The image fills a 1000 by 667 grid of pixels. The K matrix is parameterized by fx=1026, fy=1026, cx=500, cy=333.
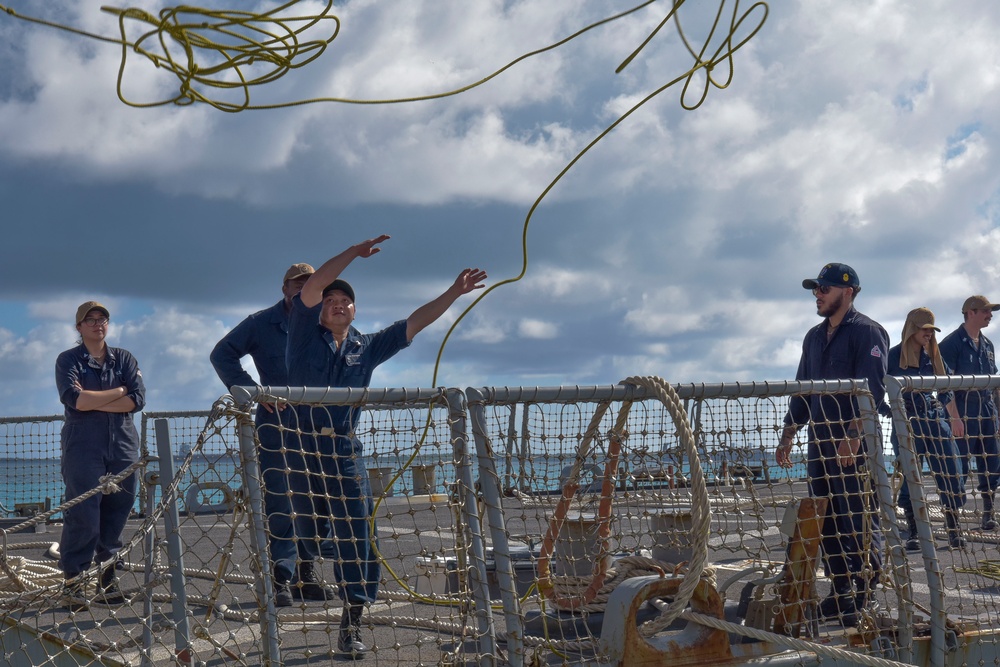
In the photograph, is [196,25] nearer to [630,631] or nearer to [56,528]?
[630,631]

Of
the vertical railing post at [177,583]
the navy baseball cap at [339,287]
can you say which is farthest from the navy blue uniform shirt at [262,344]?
the vertical railing post at [177,583]

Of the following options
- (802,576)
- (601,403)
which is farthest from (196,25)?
(802,576)

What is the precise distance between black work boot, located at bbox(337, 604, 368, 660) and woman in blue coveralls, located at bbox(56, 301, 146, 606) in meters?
2.69

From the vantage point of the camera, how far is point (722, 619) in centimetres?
364

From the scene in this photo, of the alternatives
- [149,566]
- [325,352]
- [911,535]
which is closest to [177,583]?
[149,566]

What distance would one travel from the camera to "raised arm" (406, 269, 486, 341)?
548cm

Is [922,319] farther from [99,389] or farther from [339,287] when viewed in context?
[99,389]

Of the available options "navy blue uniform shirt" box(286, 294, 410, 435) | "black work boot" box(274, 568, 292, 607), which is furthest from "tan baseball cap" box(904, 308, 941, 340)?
"black work boot" box(274, 568, 292, 607)

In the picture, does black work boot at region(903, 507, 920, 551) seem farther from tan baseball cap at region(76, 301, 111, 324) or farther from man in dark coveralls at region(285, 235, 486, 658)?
tan baseball cap at region(76, 301, 111, 324)

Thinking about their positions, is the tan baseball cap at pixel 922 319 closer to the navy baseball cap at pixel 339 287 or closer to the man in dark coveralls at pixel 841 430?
the man in dark coveralls at pixel 841 430

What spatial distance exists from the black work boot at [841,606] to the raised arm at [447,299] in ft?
7.64

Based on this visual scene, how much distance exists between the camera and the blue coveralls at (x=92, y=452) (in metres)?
6.64

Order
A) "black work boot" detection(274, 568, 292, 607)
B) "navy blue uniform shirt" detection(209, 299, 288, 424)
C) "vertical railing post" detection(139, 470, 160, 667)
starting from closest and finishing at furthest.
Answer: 1. "vertical railing post" detection(139, 470, 160, 667)
2. "black work boot" detection(274, 568, 292, 607)
3. "navy blue uniform shirt" detection(209, 299, 288, 424)

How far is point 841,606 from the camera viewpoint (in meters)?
4.78
